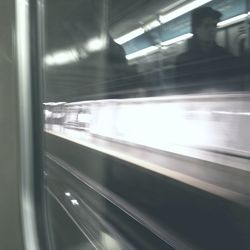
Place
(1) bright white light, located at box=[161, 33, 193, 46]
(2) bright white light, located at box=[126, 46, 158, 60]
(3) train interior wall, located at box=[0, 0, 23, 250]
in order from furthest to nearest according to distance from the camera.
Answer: (3) train interior wall, located at box=[0, 0, 23, 250]
(2) bright white light, located at box=[126, 46, 158, 60]
(1) bright white light, located at box=[161, 33, 193, 46]

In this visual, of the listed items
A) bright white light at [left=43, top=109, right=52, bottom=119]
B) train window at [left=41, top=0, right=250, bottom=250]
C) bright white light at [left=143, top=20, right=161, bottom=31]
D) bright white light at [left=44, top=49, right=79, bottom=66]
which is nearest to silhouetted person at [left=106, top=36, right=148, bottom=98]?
train window at [left=41, top=0, right=250, bottom=250]

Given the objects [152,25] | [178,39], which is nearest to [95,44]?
[152,25]

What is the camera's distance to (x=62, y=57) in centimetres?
150

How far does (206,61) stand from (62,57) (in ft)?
2.62

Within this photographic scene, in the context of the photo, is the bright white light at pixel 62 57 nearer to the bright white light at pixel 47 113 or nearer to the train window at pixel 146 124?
the train window at pixel 146 124

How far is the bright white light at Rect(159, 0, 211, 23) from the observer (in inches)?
31.6

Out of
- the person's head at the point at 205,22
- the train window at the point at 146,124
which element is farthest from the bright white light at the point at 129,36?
the person's head at the point at 205,22

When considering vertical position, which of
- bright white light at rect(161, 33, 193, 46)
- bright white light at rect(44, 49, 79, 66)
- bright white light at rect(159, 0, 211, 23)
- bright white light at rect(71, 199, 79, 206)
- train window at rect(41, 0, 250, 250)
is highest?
bright white light at rect(159, 0, 211, 23)

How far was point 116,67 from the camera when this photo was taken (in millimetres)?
1164

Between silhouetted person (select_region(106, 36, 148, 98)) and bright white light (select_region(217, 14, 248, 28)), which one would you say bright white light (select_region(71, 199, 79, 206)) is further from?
bright white light (select_region(217, 14, 248, 28))

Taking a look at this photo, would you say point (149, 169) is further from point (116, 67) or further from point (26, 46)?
point (26, 46)

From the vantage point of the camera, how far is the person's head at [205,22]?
77cm

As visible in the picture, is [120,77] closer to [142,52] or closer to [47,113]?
[142,52]

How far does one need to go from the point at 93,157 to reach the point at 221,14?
2.40 ft
